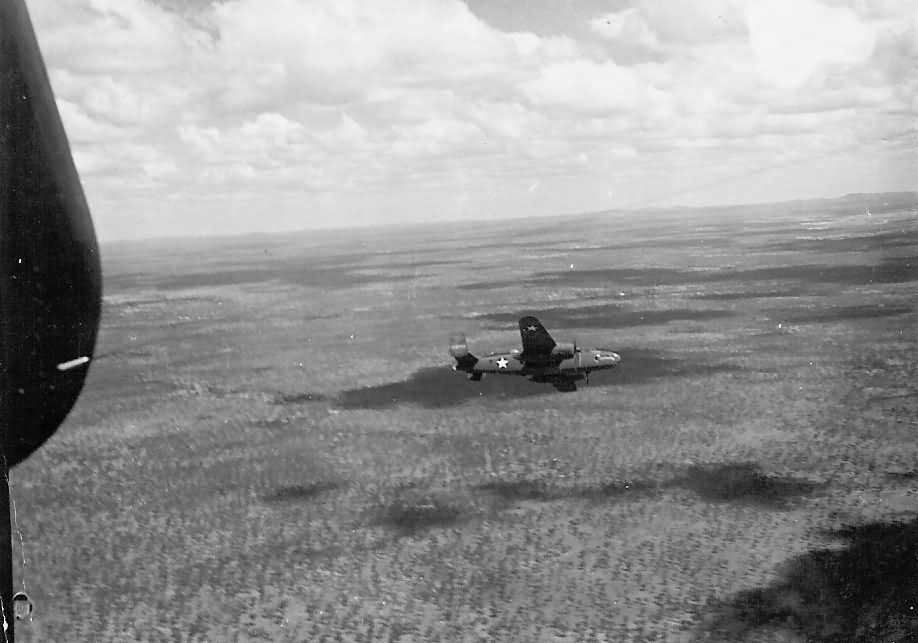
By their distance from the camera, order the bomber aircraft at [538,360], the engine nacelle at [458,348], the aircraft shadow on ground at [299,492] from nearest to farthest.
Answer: the aircraft shadow on ground at [299,492]
the bomber aircraft at [538,360]
the engine nacelle at [458,348]

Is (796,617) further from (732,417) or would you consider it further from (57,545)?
(57,545)

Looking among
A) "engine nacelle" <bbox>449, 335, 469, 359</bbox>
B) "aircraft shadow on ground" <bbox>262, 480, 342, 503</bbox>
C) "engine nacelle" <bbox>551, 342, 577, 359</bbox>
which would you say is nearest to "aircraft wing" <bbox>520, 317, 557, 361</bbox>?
"engine nacelle" <bbox>551, 342, 577, 359</bbox>

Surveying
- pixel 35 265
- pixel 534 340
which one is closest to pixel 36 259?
pixel 35 265

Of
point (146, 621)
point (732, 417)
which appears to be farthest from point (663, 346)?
point (146, 621)

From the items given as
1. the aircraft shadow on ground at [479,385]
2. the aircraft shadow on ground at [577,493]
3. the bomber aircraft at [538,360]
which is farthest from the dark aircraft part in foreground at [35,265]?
the aircraft shadow on ground at [479,385]

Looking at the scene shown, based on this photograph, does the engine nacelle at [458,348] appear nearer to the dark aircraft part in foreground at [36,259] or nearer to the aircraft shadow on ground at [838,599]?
the aircraft shadow on ground at [838,599]

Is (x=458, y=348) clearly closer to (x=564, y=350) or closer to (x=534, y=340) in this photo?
(x=534, y=340)
